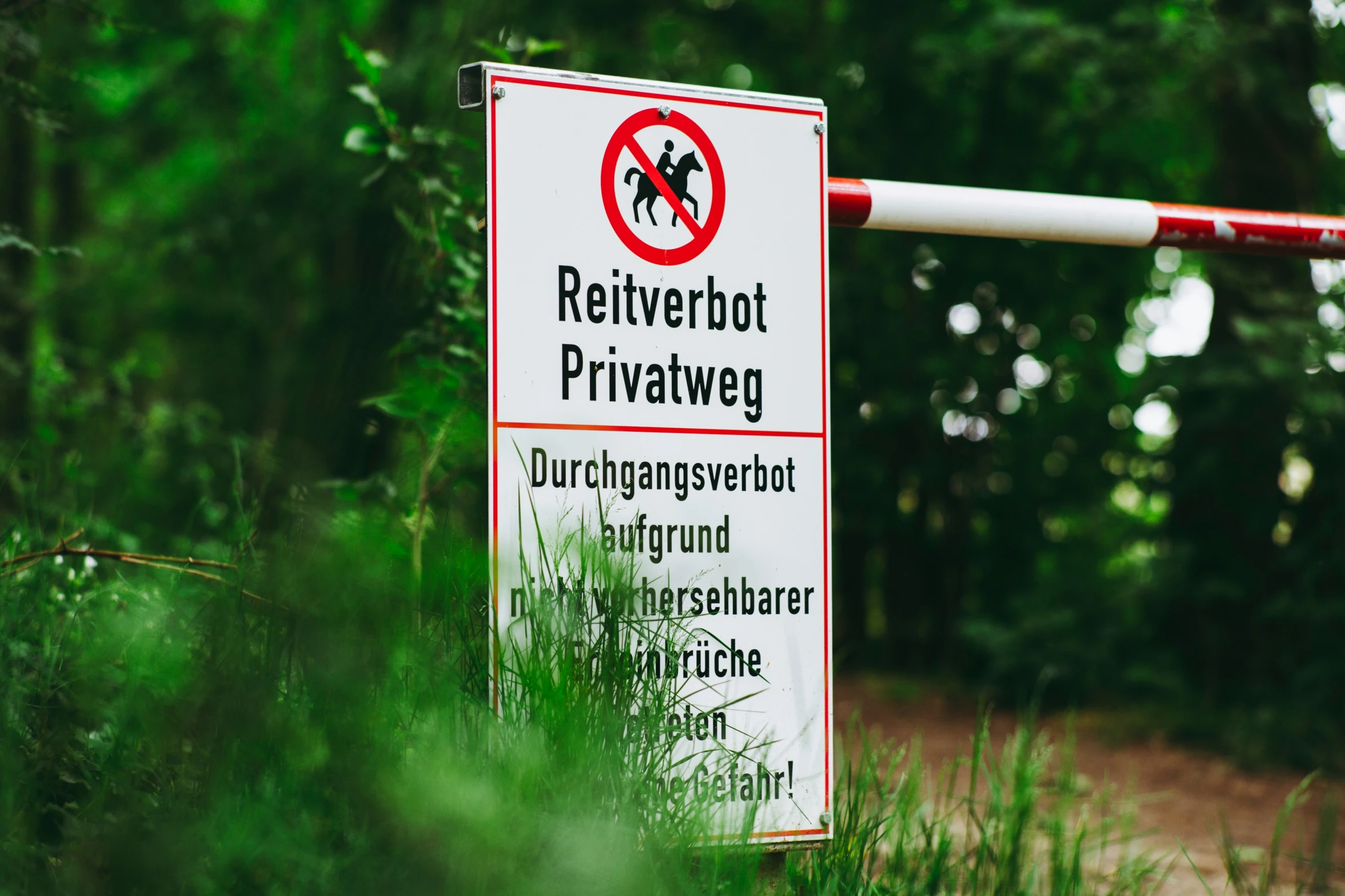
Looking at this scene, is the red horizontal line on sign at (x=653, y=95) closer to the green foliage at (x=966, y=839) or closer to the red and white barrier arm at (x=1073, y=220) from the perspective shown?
the red and white barrier arm at (x=1073, y=220)

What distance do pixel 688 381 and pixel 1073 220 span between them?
1.20 m

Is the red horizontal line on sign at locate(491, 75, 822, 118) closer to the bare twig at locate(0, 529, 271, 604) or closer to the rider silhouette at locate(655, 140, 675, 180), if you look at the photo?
the rider silhouette at locate(655, 140, 675, 180)

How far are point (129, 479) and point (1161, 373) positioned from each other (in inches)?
250

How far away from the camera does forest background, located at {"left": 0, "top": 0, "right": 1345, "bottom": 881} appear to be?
3988 millimetres

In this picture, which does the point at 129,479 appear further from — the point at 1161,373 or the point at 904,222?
the point at 1161,373

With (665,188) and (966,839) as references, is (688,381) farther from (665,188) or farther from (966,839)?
(966,839)

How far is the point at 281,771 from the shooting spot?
1.99m

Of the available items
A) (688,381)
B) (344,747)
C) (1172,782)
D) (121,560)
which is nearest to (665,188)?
(688,381)

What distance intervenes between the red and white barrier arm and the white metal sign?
0.21 meters

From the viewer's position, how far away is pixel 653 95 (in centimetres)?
262

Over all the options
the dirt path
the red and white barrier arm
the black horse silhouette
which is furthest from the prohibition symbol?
the dirt path

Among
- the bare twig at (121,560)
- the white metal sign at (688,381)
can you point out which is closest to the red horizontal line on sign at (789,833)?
the white metal sign at (688,381)

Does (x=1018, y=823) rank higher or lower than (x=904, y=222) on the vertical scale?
lower

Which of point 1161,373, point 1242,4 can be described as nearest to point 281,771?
point 1161,373
